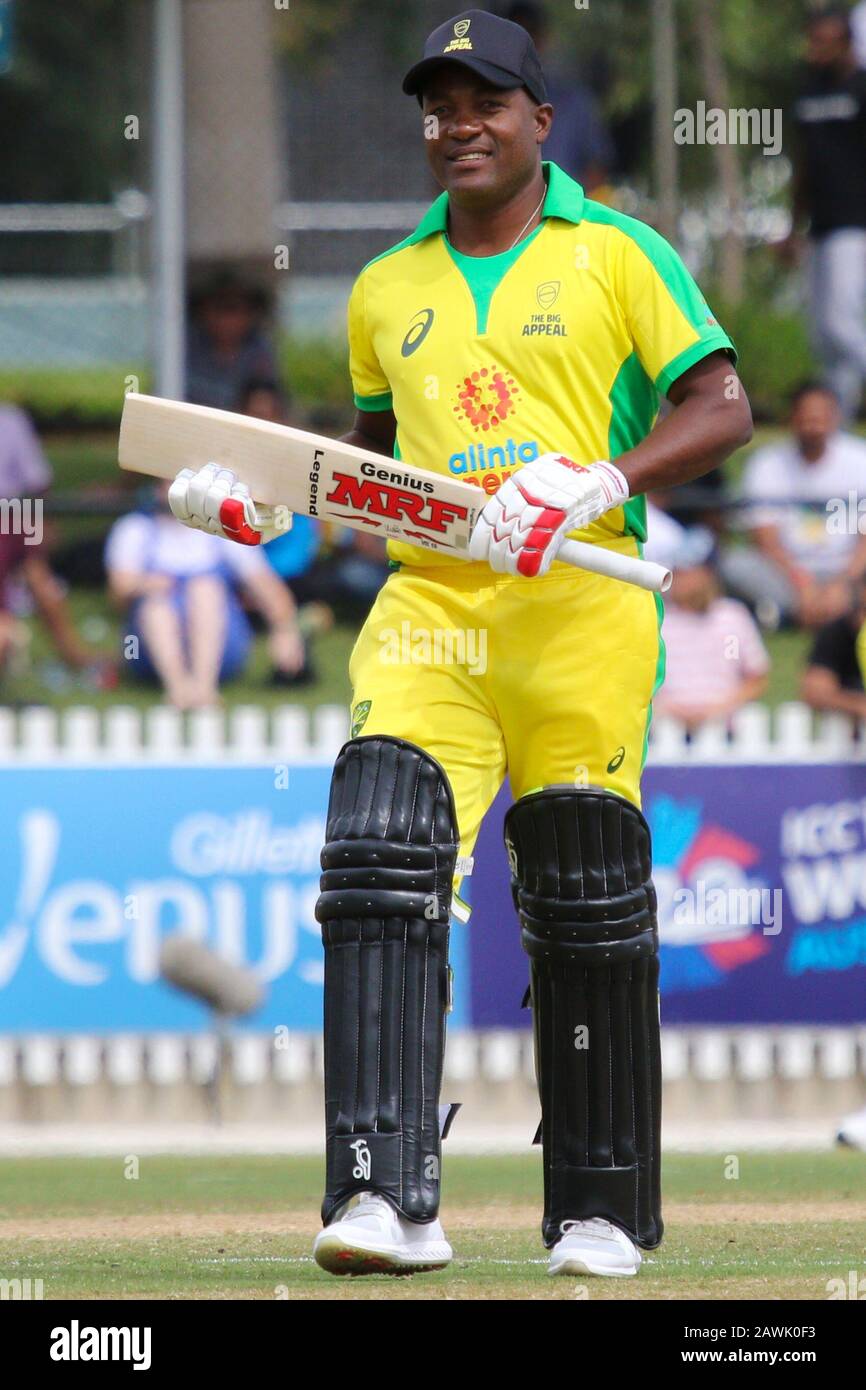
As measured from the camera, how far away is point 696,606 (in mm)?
9820

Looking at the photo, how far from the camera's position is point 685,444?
180 inches

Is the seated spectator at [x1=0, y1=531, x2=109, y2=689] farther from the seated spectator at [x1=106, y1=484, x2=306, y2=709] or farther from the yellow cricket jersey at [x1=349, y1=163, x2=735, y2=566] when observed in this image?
the yellow cricket jersey at [x1=349, y1=163, x2=735, y2=566]

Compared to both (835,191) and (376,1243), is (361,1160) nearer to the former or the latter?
(376,1243)

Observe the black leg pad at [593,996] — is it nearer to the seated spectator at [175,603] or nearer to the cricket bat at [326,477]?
the cricket bat at [326,477]

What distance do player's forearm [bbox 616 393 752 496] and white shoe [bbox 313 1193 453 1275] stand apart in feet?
4.69

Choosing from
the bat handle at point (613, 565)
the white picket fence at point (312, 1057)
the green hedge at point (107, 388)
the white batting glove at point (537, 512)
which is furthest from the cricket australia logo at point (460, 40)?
the green hedge at point (107, 388)

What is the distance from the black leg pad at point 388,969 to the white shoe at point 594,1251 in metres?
0.31

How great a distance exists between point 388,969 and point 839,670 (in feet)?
17.2

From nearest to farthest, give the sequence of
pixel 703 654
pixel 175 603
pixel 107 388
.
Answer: pixel 703 654 < pixel 175 603 < pixel 107 388

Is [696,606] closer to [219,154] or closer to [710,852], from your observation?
[710,852]

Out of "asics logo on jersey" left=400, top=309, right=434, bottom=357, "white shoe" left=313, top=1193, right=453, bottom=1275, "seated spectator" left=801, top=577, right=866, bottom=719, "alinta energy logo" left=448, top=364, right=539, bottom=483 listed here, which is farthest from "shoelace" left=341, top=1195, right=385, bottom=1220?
"seated spectator" left=801, top=577, right=866, bottom=719

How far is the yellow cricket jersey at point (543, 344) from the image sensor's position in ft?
15.1

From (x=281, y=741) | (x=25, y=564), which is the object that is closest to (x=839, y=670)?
(x=281, y=741)
